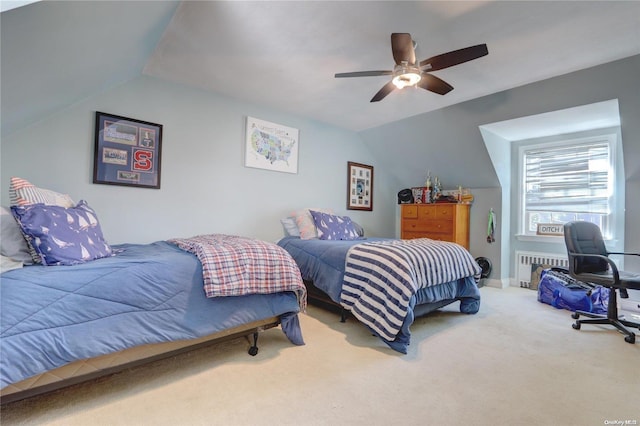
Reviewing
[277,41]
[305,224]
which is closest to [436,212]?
[305,224]

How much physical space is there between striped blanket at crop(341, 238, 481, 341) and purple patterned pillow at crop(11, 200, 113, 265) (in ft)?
5.98

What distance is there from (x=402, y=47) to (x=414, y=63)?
247 mm

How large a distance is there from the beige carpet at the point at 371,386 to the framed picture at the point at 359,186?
2.75 metres

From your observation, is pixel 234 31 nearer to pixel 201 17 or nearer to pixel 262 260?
pixel 201 17

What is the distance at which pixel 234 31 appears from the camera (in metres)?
2.26

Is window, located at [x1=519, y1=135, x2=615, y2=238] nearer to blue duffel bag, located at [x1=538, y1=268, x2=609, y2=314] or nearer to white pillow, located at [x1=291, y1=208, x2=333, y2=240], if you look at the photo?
blue duffel bag, located at [x1=538, y1=268, x2=609, y2=314]

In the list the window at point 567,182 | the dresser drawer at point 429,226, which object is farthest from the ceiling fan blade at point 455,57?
the window at point 567,182

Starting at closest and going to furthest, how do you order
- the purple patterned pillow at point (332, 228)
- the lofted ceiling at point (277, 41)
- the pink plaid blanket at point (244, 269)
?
the lofted ceiling at point (277, 41) < the pink plaid blanket at point (244, 269) < the purple patterned pillow at point (332, 228)

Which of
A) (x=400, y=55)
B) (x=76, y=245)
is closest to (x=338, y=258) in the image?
(x=400, y=55)

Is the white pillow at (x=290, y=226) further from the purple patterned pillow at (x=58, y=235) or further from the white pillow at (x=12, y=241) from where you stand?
the white pillow at (x=12, y=241)

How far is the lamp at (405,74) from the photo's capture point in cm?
227

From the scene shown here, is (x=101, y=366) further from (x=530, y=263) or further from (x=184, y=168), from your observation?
(x=530, y=263)

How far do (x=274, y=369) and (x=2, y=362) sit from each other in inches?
50.5

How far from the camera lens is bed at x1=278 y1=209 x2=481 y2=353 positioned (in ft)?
A: 7.04
